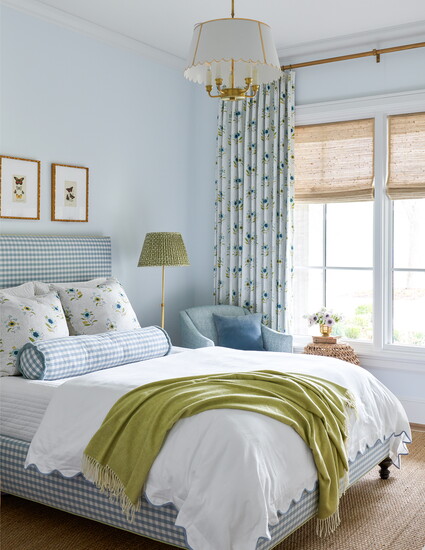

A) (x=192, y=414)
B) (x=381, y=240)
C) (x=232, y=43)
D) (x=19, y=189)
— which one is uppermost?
(x=232, y=43)

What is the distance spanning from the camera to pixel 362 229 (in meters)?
5.35

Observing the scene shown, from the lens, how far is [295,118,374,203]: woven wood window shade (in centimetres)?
526

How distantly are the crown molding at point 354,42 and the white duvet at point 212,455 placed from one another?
9.23 feet

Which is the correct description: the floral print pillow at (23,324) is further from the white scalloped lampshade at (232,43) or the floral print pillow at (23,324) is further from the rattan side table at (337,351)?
the rattan side table at (337,351)

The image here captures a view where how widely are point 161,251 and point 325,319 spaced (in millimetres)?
1411

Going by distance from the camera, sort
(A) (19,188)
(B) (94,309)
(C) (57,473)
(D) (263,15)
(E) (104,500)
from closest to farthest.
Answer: (E) (104,500) → (C) (57,473) → (B) (94,309) → (A) (19,188) → (D) (263,15)

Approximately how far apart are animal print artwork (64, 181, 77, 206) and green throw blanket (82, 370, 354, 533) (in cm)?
206

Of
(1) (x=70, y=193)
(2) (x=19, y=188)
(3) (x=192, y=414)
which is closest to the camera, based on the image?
(3) (x=192, y=414)

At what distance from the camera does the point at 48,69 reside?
452 cm

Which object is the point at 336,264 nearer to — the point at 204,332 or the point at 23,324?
the point at 204,332

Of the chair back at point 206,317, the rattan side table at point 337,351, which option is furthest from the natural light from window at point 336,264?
the chair back at point 206,317

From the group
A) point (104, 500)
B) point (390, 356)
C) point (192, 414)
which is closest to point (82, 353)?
point (104, 500)

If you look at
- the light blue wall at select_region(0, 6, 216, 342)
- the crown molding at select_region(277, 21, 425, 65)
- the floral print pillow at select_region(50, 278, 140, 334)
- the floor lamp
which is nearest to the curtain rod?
the crown molding at select_region(277, 21, 425, 65)

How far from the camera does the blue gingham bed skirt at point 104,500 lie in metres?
2.68
